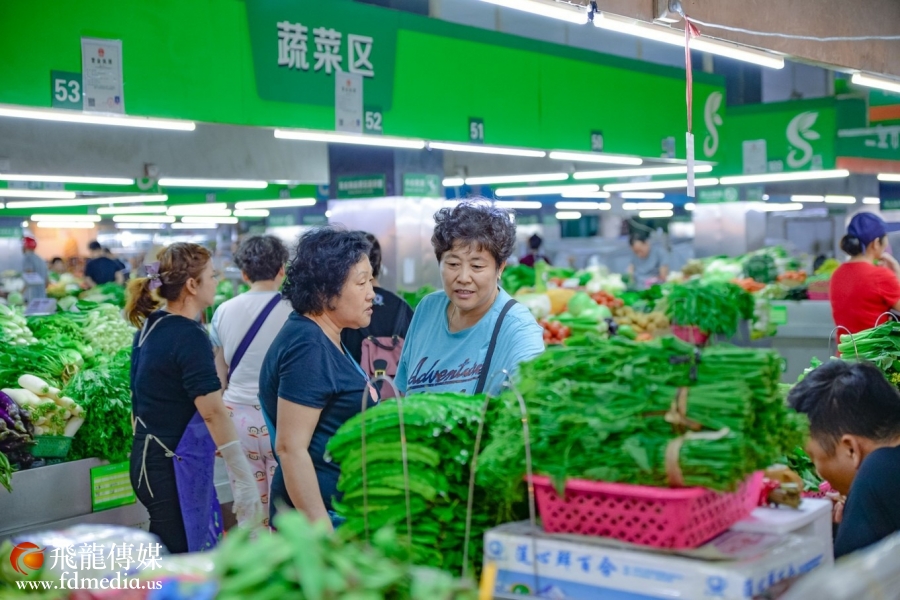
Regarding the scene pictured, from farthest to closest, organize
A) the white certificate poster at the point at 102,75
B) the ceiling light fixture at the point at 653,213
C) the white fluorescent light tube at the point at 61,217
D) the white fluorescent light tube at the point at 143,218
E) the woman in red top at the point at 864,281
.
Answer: the ceiling light fixture at the point at 653,213, the white fluorescent light tube at the point at 143,218, the white fluorescent light tube at the point at 61,217, the woman in red top at the point at 864,281, the white certificate poster at the point at 102,75

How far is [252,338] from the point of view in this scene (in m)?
5.02

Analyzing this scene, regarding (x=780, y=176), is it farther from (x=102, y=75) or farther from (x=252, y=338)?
(x=252, y=338)

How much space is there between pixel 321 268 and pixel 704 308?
642cm

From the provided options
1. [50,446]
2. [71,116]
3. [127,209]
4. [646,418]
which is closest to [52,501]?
[50,446]

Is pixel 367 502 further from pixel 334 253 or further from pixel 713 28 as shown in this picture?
pixel 713 28

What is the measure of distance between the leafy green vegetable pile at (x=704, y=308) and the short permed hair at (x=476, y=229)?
598cm

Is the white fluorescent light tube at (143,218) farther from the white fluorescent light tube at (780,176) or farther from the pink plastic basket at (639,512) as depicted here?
the pink plastic basket at (639,512)

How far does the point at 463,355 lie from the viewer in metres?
3.05

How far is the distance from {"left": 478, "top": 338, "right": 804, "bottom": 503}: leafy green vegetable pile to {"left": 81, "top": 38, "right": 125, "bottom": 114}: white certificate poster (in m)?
4.92

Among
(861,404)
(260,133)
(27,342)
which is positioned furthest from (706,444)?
(260,133)

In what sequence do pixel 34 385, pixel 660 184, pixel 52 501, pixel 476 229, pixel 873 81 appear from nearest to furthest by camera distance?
pixel 476 229
pixel 52 501
pixel 34 385
pixel 873 81
pixel 660 184

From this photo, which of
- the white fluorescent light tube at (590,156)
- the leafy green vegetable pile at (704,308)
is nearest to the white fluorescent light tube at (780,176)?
the white fluorescent light tube at (590,156)

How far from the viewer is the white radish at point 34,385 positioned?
5148mm

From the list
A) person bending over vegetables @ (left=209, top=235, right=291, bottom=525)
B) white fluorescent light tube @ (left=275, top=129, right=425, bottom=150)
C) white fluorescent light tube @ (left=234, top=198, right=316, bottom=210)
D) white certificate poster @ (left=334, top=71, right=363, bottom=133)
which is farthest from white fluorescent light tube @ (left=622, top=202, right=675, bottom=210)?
person bending over vegetables @ (left=209, top=235, right=291, bottom=525)
